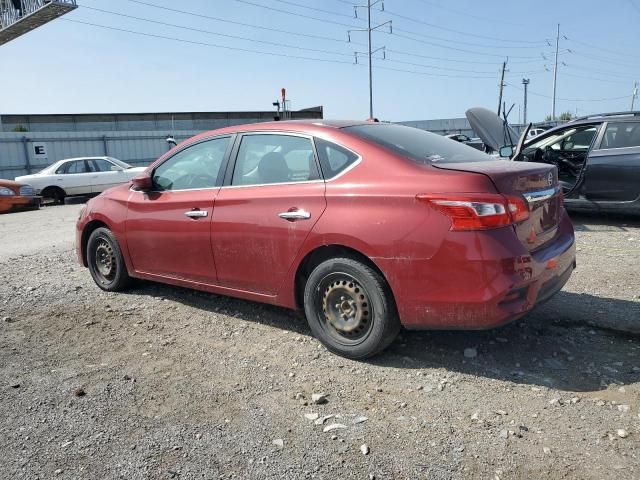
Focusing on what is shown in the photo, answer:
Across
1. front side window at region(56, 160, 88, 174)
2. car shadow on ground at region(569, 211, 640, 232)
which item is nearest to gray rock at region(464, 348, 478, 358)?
car shadow on ground at region(569, 211, 640, 232)

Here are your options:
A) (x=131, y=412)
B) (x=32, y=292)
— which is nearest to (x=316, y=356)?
(x=131, y=412)

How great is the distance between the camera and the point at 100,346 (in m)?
4.12

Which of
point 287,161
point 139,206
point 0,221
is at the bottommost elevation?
point 0,221

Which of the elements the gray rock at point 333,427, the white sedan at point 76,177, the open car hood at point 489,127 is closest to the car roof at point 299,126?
the gray rock at point 333,427

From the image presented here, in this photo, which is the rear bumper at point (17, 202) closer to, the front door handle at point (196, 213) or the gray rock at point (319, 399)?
the front door handle at point (196, 213)

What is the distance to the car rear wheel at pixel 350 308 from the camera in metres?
3.44

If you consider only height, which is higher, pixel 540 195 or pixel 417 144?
pixel 417 144

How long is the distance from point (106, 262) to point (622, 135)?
706cm

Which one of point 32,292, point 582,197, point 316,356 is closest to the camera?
point 316,356

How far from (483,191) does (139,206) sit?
3.19m

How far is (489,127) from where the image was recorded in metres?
9.09

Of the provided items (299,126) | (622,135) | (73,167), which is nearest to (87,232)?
(299,126)

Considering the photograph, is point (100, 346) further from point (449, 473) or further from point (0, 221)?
point (0, 221)

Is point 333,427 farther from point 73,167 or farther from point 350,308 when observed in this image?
point 73,167
